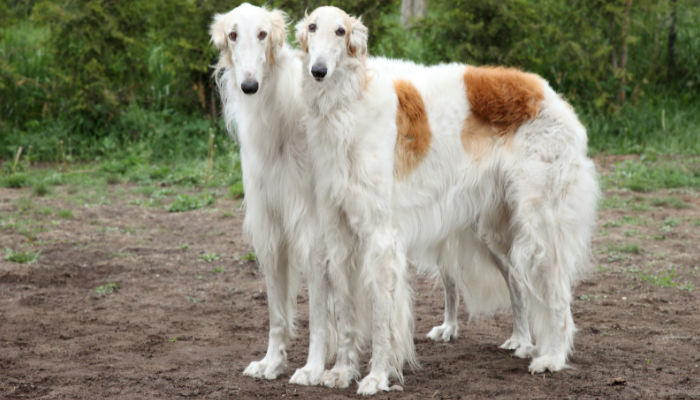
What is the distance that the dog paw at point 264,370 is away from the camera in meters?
3.95

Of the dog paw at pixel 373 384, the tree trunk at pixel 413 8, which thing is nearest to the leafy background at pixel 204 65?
the tree trunk at pixel 413 8

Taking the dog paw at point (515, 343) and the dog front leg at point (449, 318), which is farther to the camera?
the dog front leg at point (449, 318)

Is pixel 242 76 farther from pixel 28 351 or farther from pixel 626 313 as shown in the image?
pixel 626 313

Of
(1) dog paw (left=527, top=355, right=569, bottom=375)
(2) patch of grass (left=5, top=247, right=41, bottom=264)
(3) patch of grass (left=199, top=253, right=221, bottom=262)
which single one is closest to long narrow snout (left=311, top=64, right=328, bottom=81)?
(1) dog paw (left=527, top=355, right=569, bottom=375)

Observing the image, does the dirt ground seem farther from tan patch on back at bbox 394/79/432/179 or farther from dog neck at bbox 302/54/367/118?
dog neck at bbox 302/54/367/118

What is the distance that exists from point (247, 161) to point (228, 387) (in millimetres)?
1237

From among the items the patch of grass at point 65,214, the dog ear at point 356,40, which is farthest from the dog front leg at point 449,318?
the patch of grass at point 65,214

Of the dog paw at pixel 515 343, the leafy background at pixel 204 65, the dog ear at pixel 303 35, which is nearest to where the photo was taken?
the dog ear at pixel 303 35

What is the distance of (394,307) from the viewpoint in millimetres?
3768

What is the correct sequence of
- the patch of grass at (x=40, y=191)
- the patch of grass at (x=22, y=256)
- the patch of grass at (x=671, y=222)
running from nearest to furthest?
the patch of grass at (x=22, y=256) → the patch of grass at (x=671, y=222) → the patch of grass at (x=40, y=191)

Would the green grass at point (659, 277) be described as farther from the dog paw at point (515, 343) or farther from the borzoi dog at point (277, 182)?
the borzoi dog at point (277, 182)

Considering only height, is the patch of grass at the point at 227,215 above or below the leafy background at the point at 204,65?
below

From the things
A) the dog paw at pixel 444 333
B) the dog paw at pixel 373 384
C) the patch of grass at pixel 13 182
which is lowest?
the patch of grass at pixel 13 182

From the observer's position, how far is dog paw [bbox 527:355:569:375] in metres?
4.04
